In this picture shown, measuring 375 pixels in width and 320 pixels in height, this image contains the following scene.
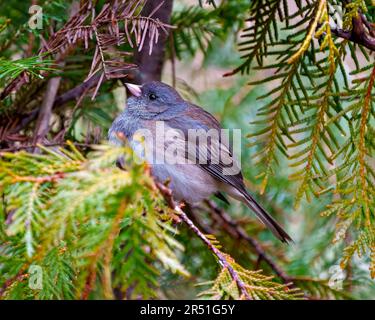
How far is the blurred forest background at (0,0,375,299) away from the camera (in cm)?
79

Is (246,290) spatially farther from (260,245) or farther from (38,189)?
(260,245)

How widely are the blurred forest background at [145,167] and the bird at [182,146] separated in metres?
0.08

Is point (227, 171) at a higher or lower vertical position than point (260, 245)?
higher

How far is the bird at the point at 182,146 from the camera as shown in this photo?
175 cm

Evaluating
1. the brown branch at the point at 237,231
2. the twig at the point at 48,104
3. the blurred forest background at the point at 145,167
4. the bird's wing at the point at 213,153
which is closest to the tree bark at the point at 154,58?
the blurred forest background at the point at 145,167

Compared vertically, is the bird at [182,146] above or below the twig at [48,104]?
below

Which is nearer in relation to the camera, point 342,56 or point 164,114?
point 342,56

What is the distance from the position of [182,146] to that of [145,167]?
1.01 metres

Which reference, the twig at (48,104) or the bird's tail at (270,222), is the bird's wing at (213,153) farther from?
the twig at (48,104)

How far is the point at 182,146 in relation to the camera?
1.83m

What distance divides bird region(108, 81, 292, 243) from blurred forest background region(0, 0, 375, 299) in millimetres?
82
